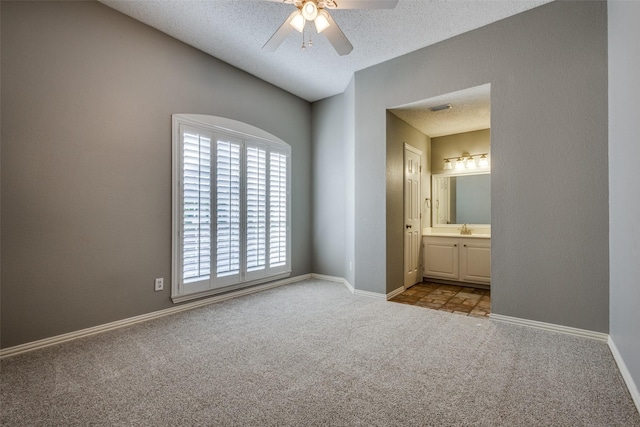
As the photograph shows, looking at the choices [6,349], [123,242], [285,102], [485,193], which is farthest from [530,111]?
[6,349]

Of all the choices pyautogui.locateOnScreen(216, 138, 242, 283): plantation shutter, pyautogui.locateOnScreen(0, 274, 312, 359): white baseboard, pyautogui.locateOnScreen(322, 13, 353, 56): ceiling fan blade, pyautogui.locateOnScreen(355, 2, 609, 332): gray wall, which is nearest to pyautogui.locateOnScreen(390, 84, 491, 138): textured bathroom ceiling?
pyautogui.locateOnScreen(355, 2, 609, 332): gray wall

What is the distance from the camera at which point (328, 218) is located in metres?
5.07

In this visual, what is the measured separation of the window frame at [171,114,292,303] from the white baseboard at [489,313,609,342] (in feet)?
9.57

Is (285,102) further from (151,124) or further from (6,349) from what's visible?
(6,349)

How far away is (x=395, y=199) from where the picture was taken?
4.20 meters

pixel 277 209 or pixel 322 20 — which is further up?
pixel 322 20

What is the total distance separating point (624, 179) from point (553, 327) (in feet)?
4.82

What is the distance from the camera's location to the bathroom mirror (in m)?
5.12

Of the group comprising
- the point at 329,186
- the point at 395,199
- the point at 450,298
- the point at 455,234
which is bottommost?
the point at 450,298

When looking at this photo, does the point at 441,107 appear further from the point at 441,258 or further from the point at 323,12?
the point at 441,258

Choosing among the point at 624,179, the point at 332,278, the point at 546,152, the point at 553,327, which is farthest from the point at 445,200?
the point at 624,179

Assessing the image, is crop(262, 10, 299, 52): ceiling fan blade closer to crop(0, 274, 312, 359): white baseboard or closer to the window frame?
the window frame

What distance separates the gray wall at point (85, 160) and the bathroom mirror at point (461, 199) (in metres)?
4.08

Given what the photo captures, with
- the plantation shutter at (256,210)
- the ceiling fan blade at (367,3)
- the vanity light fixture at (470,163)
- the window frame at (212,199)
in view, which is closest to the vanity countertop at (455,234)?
the vanity light fixture at (470,163)
